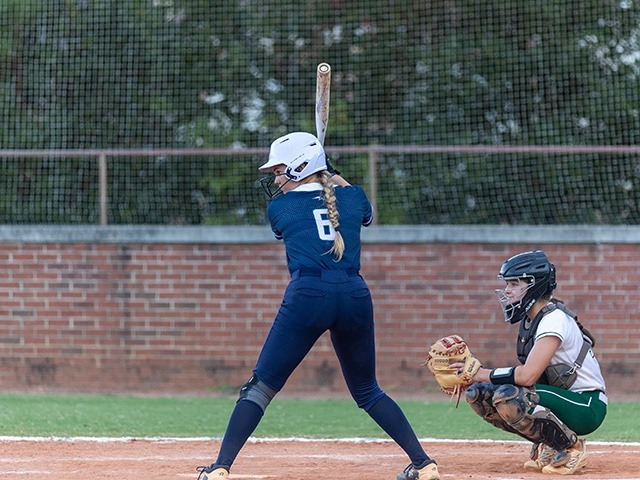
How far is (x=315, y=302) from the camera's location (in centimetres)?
585

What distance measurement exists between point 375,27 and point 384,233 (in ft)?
12.9

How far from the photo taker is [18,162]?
1345cm

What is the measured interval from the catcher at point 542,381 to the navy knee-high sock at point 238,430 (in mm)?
1159

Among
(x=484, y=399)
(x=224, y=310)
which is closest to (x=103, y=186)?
(x=224, y=310)

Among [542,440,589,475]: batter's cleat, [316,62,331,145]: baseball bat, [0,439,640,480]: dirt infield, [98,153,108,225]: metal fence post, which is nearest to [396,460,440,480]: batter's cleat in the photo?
[0,439,640,480]: dirt infield

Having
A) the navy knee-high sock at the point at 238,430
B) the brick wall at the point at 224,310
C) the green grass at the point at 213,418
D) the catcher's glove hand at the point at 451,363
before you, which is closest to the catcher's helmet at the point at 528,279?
the catcher's glove hand at the point at 451,363

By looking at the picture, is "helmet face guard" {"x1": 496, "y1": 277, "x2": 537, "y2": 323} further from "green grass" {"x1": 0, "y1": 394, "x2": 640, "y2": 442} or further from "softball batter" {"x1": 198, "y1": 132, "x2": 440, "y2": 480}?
"green grass" {"x1": 0, "y1": 394, "x2": 640, "y2": 442}

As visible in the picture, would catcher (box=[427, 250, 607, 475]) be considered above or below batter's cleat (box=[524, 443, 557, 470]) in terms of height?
above

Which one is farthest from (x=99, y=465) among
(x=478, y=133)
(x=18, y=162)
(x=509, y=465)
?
(x=478, y=133)

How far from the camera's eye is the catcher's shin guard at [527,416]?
244 inches

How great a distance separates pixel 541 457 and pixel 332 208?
1992 mm

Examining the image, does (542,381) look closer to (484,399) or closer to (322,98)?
(484,399)

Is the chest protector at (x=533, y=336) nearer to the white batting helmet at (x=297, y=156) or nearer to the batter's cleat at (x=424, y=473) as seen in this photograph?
the batter's cleat at (x=424, y=473)

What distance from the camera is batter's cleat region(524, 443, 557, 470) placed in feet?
21.6
